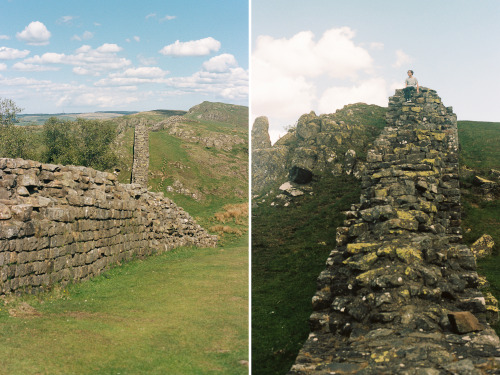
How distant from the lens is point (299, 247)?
19.9 metres

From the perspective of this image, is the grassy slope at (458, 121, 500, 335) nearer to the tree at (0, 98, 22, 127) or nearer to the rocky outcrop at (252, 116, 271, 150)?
the rocky outcrop at (252, 116, 271, 150)

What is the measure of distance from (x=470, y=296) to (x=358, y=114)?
27623 mm

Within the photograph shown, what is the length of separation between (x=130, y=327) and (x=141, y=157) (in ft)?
113

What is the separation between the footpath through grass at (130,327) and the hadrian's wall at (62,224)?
0.69 m

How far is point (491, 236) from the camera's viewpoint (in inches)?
695

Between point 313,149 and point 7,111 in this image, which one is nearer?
point 313,149

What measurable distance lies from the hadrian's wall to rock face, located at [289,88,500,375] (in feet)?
27.0

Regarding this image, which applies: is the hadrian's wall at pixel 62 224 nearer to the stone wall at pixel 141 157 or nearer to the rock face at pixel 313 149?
the rock face at pixel 313 149

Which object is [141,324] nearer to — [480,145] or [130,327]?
[130,327]

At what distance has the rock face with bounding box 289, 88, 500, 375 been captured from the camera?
5.75m

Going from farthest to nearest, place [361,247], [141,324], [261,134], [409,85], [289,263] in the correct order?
1. [261,134]
2. [409,85]
3. [289,263]
4. [141,324]
5. [361,247]

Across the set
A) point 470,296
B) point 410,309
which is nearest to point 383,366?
point 410,309

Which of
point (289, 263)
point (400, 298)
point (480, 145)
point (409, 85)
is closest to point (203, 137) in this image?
point (409, 85)

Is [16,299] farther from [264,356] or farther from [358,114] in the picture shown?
[358,114]
